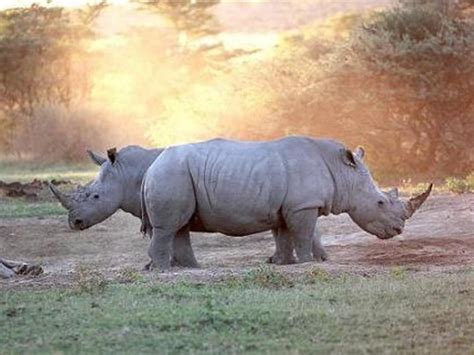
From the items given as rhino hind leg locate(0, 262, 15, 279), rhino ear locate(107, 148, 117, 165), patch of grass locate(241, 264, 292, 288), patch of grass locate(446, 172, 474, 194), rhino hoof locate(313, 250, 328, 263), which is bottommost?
patch of grass locate(446, 172, 474, 194)

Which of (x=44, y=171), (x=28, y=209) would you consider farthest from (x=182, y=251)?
(x=44, y=171)

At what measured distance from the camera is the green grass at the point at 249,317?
850 centimetres

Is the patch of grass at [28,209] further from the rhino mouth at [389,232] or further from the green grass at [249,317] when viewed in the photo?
the green grass at [249,317]

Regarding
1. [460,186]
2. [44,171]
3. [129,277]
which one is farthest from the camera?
[44,171]

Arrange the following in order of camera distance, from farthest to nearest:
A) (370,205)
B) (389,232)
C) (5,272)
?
(389,232) → (370,205) → (5,272)

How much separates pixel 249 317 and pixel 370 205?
5.09m

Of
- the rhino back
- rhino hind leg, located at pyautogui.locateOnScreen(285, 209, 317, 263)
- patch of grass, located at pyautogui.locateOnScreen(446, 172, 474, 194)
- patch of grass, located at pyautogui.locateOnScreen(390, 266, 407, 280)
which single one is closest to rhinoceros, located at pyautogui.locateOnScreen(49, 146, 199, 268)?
the rhino back

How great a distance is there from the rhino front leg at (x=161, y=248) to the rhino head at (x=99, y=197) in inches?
34.4

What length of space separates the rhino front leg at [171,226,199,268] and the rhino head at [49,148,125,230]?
2.74 feet

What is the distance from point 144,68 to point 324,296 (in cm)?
4136

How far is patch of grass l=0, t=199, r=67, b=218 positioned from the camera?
19641 millimetres

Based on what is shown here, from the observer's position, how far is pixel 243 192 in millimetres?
13602

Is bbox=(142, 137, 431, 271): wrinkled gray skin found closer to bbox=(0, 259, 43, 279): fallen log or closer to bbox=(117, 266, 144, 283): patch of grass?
bbox=(117, 266, 144, 283): patch of grass

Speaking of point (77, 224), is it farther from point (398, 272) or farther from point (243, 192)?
point (398, 272)
